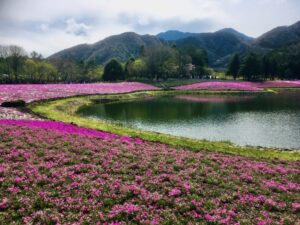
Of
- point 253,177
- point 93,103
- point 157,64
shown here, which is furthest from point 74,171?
point 157,64

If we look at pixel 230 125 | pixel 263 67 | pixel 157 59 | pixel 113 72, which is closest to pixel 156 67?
pixel 157 59

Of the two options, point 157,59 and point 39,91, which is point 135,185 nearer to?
point 39,91

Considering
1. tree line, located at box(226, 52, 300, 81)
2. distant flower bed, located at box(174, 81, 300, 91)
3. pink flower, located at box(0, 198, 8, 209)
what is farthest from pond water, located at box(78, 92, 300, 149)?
tree line, located at box(226, 52, 300, 81)

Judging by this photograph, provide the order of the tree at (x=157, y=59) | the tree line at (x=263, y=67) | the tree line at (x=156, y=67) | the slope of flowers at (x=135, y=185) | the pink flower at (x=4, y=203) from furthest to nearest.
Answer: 1. the tree line at (x=156, y=67)
2. the tree at (x=157, y=59)
3. the tree line at (x=263, y=67)
4. the pink flower at (x=4, y=203)
5. the slope of flowers at (x=135, y=185)

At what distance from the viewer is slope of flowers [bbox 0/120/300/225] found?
1341 centimetres

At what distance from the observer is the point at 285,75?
161 meters

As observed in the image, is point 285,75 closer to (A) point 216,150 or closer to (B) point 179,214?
(A) point 216,150

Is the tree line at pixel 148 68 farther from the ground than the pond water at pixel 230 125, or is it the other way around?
the tree line at pixel 148 68

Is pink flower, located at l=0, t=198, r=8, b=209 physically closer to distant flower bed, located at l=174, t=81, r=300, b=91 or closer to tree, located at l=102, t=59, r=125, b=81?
distant flower bed, located at l=174, t=81, r=300, b=91

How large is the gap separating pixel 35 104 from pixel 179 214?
49.9m

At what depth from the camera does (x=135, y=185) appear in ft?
54.4

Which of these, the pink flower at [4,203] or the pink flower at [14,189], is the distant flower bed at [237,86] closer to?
the pink flower at [14,189]

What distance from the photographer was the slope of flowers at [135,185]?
13.4 m

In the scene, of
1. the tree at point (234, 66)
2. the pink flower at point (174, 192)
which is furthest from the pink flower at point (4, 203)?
the tree at point (234, 66)
